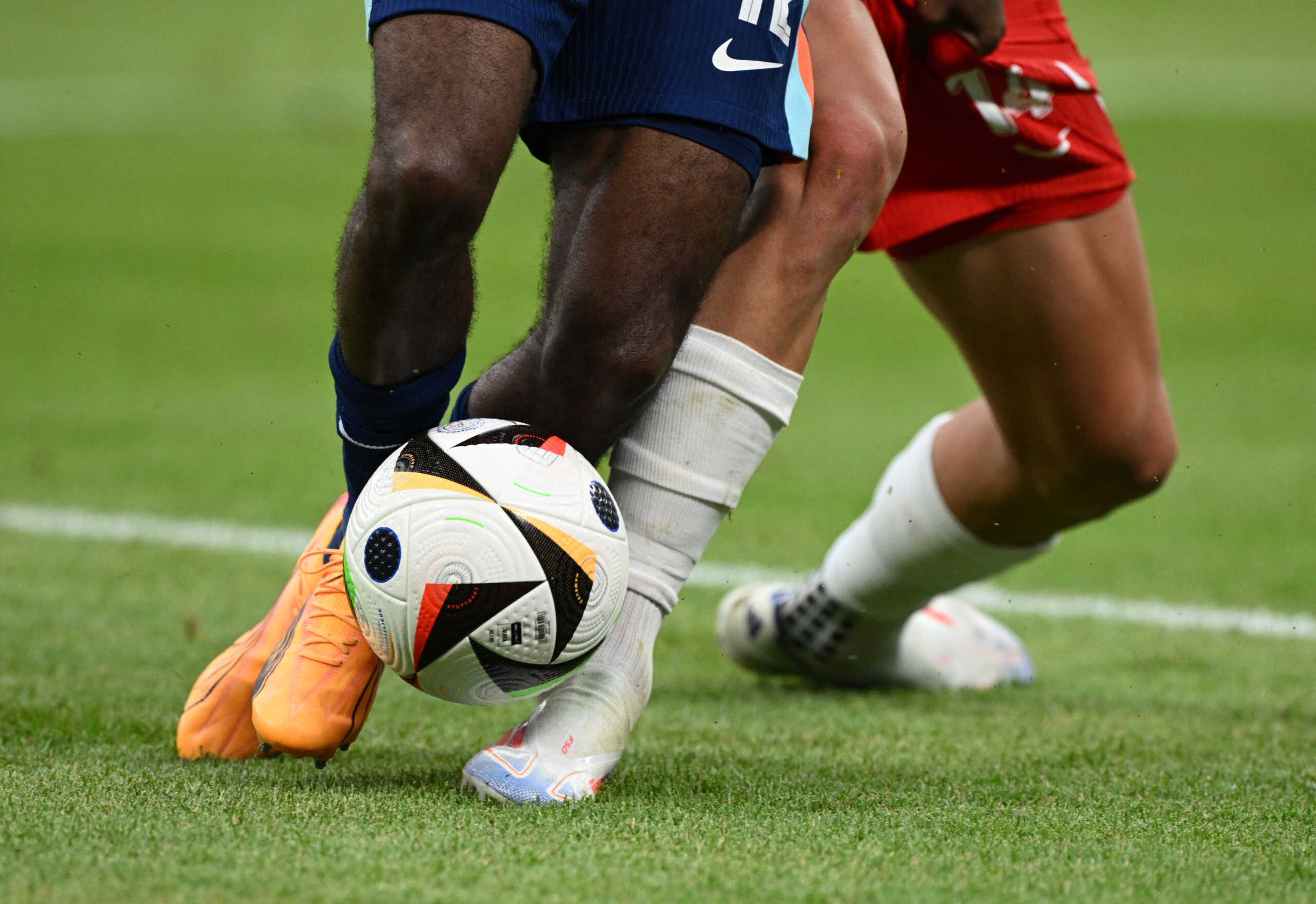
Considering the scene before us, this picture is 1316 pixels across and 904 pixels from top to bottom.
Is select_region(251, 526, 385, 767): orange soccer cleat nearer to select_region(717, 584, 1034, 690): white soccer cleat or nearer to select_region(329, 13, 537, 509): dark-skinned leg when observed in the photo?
select_region(329, 13, 537, 509): dark-skinned leg

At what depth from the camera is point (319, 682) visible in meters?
2.13

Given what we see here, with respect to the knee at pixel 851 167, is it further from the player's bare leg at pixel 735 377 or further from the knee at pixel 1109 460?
the knee at pixel 1109 460

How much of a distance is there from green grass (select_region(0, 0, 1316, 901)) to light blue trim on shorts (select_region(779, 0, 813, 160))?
0.87 metres

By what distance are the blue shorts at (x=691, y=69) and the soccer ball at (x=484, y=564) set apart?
459mm

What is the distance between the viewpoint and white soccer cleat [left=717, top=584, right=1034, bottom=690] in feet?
10.3

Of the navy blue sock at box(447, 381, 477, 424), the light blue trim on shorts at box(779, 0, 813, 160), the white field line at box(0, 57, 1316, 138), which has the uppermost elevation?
the light blue trim on shorts at box(779, 0, 813, 160)

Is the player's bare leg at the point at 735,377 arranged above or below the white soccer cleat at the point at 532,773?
above

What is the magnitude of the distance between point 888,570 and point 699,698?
439 millimetres

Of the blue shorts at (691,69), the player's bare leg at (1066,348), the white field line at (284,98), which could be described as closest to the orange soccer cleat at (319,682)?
the blue shorts at (691,69)

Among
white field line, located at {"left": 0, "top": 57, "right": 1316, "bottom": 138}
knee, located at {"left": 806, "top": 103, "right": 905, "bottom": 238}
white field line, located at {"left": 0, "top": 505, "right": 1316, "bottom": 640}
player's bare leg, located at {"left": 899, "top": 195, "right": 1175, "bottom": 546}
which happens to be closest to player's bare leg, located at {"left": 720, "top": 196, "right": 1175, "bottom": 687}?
player's bare leg, located at {"left": 899, "top": 195, "right": 1175, "bottom": 546}

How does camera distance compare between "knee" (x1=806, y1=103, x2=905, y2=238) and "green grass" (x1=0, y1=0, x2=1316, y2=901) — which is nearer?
"green grass" (x1=0, y1=0, x2=1316, y2=901)

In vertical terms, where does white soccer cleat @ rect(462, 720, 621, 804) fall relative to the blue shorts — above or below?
below

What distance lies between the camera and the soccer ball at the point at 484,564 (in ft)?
6.15

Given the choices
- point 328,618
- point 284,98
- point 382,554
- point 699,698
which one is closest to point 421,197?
point 382,554
